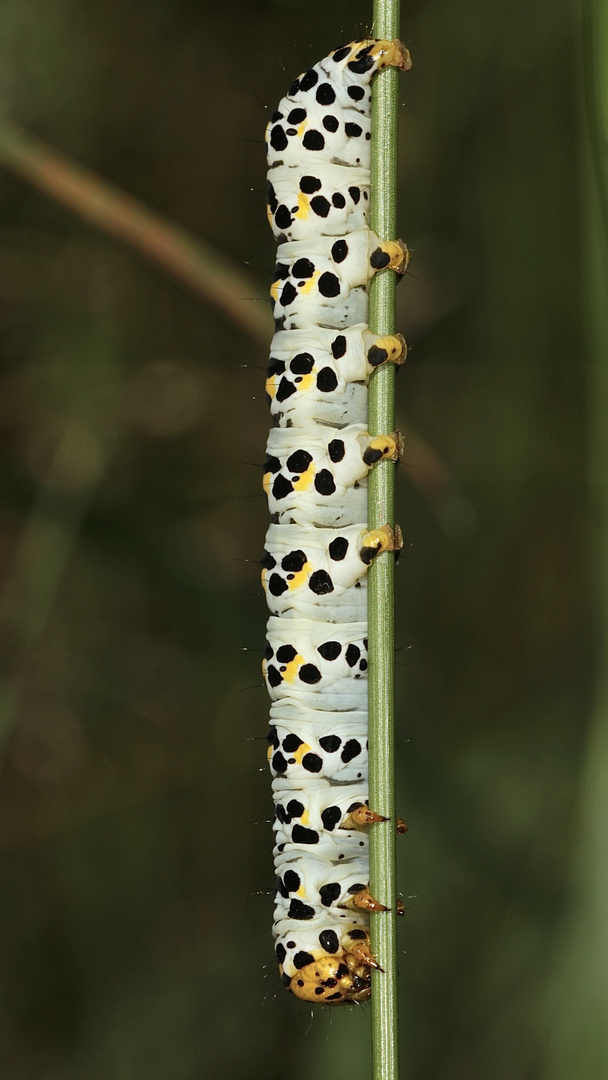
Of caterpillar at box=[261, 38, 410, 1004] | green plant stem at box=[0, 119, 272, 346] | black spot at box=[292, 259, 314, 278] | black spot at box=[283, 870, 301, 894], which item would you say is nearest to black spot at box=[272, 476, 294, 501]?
caterpillar at box=[261, 38, 410, 1004]

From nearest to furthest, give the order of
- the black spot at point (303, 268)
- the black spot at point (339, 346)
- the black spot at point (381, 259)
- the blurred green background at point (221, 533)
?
the black spot at point (381, 259)
the black spot at point (339, 346)
the black spot at point (303, 268)
the blurred green background at point (221, 533)

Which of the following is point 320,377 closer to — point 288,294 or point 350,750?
point 288,294

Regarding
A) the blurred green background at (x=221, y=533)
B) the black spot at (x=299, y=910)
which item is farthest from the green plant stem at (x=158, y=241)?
the black spot at (x=299, y=910)

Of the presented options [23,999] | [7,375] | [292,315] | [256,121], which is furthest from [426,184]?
[23,999]

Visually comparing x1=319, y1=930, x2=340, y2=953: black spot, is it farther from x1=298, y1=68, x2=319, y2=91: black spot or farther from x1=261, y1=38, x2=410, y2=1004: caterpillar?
x1=298, y1=68, x2=319, y2=91: black spot

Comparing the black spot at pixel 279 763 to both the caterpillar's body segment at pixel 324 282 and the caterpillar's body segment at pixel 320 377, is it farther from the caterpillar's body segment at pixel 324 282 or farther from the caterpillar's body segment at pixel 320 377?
the caterpillar's body segment at pixel 324 282
